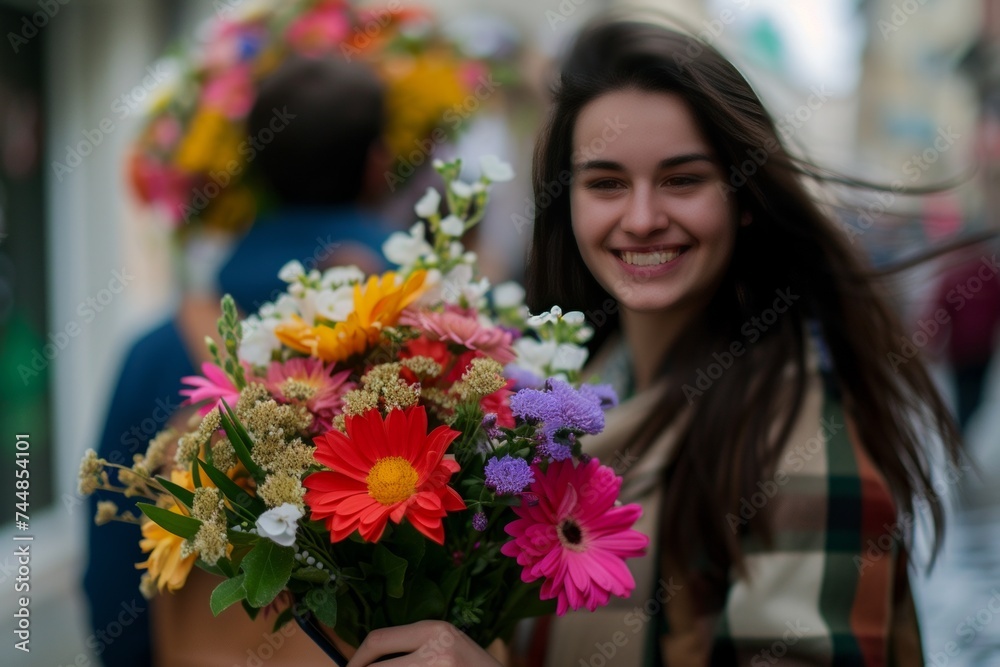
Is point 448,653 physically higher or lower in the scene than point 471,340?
lower

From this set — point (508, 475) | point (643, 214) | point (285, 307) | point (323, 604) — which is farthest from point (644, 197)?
point (323, 604)

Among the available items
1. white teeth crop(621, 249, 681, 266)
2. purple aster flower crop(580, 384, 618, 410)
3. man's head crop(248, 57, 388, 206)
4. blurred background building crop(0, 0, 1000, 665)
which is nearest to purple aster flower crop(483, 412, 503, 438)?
purple aster flower crop(580, 384, 618, 410)

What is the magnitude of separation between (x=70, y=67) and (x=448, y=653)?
5.60 meters

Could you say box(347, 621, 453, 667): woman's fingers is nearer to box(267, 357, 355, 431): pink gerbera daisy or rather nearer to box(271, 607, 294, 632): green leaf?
box(271, 607, 294, 632): green leaf

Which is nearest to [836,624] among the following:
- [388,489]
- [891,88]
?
[388,489]

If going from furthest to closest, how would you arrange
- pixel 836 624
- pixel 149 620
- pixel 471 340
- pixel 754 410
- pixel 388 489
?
pixel 149 620
pixel 754 410
pixel 836 624
pixel 471 340
pixel 388 489

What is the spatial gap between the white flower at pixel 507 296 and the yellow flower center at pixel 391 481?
0.35 metres

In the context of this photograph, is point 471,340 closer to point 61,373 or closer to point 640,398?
point 640,398

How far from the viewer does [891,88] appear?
2252 cm

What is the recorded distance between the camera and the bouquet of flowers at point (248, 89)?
253 cm

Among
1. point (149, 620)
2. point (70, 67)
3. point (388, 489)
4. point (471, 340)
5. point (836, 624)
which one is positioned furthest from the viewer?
point (70, 67)

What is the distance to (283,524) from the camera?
917mm

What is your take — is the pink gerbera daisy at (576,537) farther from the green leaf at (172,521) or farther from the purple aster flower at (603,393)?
the green leaf at (172,521)

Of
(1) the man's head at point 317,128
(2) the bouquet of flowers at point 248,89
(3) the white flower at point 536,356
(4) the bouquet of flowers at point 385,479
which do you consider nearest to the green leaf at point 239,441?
(4) the bouquet of flowers at point 385,479
